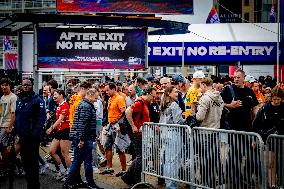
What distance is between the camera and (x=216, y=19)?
28906 millimetres

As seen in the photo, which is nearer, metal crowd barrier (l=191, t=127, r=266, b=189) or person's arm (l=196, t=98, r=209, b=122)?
metal crowd barrier (l=191, t=127, r=266, b=189)

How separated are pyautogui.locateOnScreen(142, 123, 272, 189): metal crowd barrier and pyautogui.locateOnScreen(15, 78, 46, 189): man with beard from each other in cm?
187

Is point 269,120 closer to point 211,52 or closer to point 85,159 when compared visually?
point 85,159

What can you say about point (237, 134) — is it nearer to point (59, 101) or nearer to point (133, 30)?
point (59, 101)

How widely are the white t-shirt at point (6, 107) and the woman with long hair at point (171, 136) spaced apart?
3.38 meters

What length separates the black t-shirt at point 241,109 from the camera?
375 inches

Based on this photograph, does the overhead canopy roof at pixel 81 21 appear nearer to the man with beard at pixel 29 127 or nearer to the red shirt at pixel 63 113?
the red shirt at pixel 63 113

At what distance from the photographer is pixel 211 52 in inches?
1000

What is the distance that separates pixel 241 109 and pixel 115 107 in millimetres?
3088

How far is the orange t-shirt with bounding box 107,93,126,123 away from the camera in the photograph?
1154cm

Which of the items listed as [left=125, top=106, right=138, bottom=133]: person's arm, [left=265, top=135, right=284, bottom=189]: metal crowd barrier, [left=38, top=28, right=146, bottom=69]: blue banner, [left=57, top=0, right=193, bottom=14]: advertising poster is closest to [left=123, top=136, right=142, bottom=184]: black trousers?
[left=125, top=106, right=138, bottom=133]: person's arm

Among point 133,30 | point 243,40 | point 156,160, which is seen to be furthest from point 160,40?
point 156,160

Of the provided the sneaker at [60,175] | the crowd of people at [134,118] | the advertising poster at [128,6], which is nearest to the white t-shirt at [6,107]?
the crowd of people at [134,118]

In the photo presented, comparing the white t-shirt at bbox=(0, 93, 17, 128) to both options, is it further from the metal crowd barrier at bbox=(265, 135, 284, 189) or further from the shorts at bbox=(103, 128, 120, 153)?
the metal crowd barrier at bbox=(265, 135, 284, 189)
